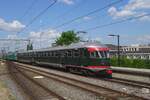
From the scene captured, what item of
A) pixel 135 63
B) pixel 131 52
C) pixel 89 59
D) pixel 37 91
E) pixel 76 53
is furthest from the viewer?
pixel 131 52

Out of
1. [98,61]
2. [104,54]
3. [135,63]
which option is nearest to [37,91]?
[98,61]

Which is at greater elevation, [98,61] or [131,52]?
[131,52]

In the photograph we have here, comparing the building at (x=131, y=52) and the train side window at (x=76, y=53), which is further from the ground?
the building at (x=131, y=52)

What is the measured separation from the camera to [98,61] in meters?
24.2

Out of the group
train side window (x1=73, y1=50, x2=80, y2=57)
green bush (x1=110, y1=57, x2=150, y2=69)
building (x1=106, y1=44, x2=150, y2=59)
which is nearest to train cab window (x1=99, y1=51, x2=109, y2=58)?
train side window (x1=73, y1=50, x2=80, y2=57)

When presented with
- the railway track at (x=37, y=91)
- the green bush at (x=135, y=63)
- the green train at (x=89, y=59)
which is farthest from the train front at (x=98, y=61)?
the green bush at (x=135, y=63)

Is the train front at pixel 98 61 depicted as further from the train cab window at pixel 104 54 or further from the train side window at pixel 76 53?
the train side window at pixel 76 53

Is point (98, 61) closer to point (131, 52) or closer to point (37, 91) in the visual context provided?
point (37, 91)

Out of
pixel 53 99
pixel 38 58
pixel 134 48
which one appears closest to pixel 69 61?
pixel 53 99

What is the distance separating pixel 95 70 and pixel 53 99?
37.2ft

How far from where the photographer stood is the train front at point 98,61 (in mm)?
24125

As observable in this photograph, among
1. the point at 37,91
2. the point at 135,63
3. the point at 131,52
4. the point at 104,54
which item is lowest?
the point at 37,91

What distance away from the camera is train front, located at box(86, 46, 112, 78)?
24125 millimetres

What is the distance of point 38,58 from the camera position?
47.2 metres
